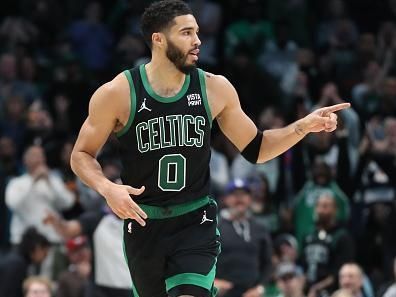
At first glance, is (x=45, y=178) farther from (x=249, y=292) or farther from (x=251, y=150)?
(x=251, y=150)

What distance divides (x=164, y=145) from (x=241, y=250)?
504cm

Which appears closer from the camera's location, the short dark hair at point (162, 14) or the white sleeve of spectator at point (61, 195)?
the short dark hair at point (162, 14)

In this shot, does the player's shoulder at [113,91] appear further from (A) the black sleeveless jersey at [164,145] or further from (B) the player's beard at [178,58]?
(B) the player's beard at [178,58]

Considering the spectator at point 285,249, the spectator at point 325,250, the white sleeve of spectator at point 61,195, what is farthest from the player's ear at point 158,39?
the white sleeve of spectator at point 61,195

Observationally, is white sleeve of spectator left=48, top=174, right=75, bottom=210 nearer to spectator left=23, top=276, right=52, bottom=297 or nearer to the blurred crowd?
the blurred crowd

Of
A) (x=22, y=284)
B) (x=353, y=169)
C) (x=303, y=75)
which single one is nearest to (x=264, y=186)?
(x=353, y=169)

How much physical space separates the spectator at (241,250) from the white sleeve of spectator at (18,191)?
2.54 meters

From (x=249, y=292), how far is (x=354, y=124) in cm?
376

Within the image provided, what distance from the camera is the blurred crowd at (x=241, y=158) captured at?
12445mm

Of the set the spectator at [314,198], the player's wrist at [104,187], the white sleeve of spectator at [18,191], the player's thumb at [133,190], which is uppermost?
the white sleeve of spectator at [18,191]

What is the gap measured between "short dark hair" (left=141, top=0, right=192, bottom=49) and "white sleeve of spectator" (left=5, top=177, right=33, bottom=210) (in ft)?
22.0

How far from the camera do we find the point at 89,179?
23.2 ft

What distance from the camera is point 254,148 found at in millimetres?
7609

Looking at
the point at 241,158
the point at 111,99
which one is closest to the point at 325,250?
the point at 241,158
